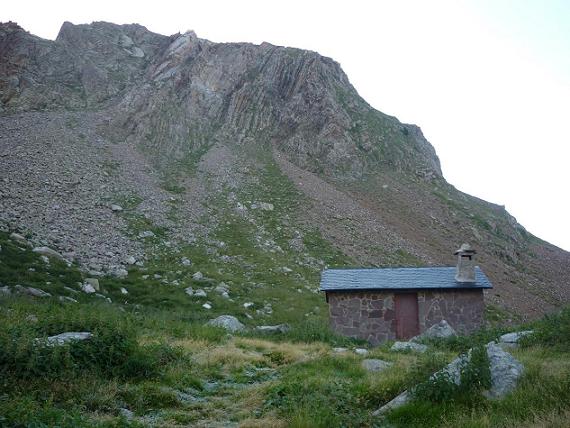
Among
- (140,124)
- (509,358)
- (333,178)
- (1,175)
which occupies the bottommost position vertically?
(509,358)

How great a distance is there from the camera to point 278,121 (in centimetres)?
5919

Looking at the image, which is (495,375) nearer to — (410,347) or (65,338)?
(410,347)

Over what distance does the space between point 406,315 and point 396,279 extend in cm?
155

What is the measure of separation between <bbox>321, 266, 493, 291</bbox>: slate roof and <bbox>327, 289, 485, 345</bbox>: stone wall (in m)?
0.33

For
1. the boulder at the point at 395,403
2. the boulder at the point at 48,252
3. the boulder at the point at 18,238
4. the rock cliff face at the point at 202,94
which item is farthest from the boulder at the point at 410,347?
the rock cliff face at the point at 202,94

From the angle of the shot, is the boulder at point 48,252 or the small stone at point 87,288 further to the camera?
the boulder at point 48,252

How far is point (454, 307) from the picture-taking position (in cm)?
2123

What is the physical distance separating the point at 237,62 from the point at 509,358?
6040cm

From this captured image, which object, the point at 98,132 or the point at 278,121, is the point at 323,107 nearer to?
the point at 278,121

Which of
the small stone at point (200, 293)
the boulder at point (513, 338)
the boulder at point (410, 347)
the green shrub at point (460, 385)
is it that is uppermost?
the green shrub at point (460, 385)

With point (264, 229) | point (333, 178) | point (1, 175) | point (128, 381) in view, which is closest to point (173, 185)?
point (264, 229)

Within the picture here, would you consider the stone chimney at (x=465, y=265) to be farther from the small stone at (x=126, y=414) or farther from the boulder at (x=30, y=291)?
the boulder at (x=30, y=291)

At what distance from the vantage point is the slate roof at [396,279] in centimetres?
2097

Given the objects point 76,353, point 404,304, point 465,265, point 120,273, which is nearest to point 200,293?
point 120,273
